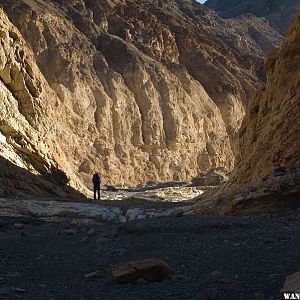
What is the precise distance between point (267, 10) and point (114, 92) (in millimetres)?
101708

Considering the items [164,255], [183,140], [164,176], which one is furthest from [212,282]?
[183,140]

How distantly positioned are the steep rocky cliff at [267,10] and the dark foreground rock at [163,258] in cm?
12068

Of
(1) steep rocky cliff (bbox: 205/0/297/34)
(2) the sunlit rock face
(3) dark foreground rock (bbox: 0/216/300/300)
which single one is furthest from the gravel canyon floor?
(1) steep rocky cliff (bbox: 205/0/297/34)

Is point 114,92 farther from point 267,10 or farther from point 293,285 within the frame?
point 267,10

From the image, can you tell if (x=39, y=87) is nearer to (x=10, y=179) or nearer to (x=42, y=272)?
(x=10, y=179)

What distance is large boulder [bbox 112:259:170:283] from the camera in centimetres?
505

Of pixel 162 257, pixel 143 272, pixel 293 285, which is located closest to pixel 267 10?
pixel 162 257

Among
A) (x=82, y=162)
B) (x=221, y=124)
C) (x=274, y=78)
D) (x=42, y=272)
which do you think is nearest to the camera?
(x=42, y=272)

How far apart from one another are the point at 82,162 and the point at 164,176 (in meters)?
9.78

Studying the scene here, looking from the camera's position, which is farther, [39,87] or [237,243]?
[39,87]

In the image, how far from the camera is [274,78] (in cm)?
1827

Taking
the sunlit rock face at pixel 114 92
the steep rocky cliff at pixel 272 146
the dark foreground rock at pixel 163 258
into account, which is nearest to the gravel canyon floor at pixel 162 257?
the dark foreground rock at pixel 163 258

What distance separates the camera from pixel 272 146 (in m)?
14.9

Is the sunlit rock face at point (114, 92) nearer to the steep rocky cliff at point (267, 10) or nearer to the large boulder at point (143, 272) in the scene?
the large boulder at point (143, 272)
